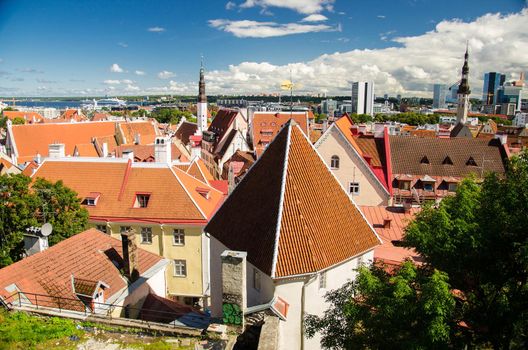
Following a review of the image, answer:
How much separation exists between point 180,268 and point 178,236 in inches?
76.6

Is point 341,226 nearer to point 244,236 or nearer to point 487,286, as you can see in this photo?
point 244,236

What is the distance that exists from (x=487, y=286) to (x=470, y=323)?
1.02 m

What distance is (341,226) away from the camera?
14.3m

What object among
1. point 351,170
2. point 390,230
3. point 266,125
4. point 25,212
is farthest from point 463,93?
point 25,212

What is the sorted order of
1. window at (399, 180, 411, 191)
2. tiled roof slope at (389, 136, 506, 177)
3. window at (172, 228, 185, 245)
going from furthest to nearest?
1. tiled roof slope at (389, 136, 506, 177)
2. window at (399, 180, 411, 191)
3. window at (172, 228, 185, 245)

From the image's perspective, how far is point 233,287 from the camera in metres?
11.6

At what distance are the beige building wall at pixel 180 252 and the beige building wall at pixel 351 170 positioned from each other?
1062 cm

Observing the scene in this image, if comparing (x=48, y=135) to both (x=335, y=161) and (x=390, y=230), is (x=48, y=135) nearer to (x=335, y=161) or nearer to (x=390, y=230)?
(x=335, y=161)

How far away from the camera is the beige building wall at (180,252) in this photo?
75.8ft

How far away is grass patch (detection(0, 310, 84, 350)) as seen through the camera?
10201 millimetres

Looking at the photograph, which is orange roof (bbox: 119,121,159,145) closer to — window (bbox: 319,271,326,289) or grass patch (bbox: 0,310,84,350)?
grass patch (bbox: 0,310,84,350)

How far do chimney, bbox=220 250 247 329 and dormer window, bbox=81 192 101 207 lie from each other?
15714mm

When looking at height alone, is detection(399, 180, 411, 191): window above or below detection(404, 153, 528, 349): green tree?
below

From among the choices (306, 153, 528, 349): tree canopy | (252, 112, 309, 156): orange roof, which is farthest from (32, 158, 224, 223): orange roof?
(252, 112, 309, 156): orange roof
